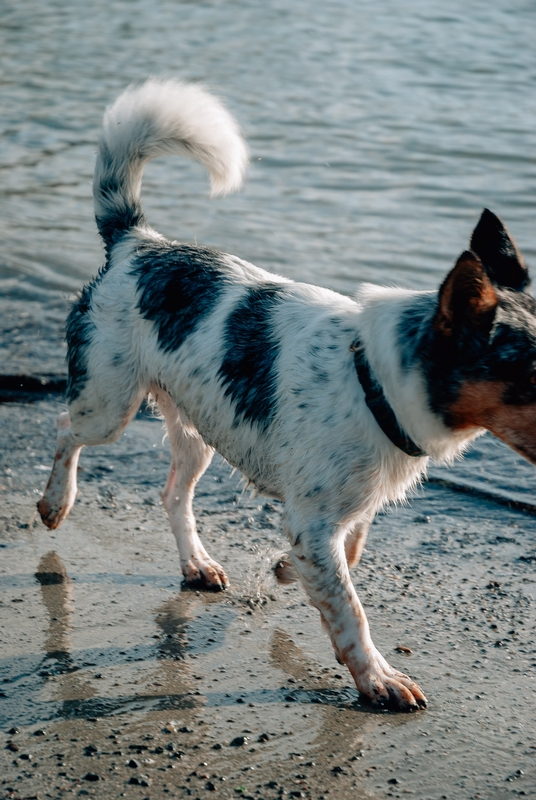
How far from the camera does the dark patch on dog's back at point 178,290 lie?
3.67 meters

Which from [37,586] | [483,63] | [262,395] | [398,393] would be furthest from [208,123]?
[483,63]

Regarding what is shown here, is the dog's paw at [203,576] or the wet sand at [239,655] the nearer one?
the wet sand at [239,655]

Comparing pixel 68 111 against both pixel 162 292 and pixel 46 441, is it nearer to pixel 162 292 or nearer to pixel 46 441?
pixel 46 441

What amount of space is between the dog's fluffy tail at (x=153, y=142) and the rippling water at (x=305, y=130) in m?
2.06

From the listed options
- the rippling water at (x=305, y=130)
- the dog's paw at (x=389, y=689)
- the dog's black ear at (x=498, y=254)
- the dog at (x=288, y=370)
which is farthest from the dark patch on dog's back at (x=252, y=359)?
the rippling water at (x=305, y=130)

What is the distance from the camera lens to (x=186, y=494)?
409 cm

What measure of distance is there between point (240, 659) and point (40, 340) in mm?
3387

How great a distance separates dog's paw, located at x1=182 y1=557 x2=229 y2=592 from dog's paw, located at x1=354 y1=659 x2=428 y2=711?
0.87 m

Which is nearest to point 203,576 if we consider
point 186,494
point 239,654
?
point 186,494

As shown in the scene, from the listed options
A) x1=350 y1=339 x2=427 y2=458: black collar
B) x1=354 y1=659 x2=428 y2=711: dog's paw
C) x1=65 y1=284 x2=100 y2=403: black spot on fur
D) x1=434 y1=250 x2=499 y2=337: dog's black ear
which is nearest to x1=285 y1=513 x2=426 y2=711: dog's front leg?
x1=354 y1=659 x2=428 y2=711: dog's paw

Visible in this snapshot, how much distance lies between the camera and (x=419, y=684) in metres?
3.23

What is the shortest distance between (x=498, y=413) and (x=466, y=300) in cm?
Answer: 38

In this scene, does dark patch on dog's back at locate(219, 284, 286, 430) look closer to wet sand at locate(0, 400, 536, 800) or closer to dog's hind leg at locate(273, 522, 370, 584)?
dog's hind leg at locate(273, 522, 370, 584)

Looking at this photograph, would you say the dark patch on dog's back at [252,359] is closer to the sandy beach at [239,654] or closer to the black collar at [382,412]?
the black collar at [382,412]
